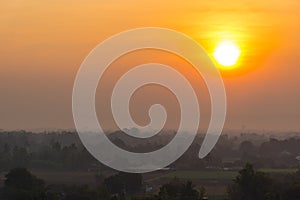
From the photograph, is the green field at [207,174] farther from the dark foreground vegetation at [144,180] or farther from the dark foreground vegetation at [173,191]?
the dark foreground vegetation at [173,191]

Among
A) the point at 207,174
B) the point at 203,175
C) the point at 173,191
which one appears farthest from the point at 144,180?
the point at 173,191

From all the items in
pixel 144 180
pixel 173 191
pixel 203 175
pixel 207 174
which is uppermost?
pixel 207 174

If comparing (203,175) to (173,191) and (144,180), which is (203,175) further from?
(173,191)

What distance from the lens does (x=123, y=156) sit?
47375 mm

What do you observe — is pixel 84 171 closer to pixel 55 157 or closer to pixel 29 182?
pixel 55 157

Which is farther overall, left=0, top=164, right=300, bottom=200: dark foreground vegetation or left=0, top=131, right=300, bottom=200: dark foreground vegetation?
left=0, top=131, right=300, bottom=200: dark foreground vegetation

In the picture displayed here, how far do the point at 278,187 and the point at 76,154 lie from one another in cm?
2352

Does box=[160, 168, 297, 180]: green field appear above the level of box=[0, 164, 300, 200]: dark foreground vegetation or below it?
above

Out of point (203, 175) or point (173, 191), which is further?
point (203, 175)

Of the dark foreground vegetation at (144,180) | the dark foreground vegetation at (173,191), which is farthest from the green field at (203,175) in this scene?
the dark foreground vegetation at (173,191)

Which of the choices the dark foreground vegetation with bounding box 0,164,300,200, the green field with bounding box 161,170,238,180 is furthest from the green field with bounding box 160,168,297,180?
the dark foreground vegetation with bounding box 0,164,300,200

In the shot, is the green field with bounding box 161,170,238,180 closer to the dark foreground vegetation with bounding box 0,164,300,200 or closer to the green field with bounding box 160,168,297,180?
the green field with bounding box 160,168,297,180

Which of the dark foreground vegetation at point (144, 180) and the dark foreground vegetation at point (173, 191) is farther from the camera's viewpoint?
the dark foreground vegetation at point (144, 180)

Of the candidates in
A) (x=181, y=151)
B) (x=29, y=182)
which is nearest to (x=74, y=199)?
(x=29, y=182)
